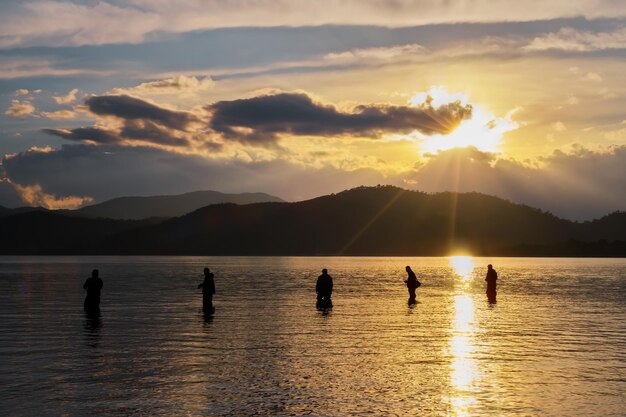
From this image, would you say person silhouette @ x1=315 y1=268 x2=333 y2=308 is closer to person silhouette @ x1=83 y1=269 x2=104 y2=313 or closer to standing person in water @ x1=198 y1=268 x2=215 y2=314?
standing person in water @ x1=198 y1=268 x2=215 y2=314

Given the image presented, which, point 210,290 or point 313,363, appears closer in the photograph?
point 313,363

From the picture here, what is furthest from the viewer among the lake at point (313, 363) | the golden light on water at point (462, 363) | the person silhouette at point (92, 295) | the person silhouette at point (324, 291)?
the person silhouette at point (324, 291)

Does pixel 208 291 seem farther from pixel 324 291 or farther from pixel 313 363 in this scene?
pixel 313 363

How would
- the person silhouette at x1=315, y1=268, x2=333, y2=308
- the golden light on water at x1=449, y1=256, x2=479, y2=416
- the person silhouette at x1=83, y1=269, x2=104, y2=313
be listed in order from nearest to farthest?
the golden light on water at x1=449, y1=256, x2=479, y2=416 → the person silhouette at x1=83, y1=269, x2=104, y2=313 → the person silhouette at x1=315, y1=268, x2=333, y2=308

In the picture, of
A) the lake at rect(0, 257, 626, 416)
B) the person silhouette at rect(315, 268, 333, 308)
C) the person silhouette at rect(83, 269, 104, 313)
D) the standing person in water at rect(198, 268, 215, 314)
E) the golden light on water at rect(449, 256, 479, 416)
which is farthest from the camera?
the person silhouette at rect(315, 268, 333, 308)

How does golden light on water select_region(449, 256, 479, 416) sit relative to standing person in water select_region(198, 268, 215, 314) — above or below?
below

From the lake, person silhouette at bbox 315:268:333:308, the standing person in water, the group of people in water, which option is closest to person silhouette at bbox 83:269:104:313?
the group of people in water

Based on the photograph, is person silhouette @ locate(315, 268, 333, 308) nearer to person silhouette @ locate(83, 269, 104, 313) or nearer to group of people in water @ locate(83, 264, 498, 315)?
group of people in water @ locate(83, 264, 498, 315)

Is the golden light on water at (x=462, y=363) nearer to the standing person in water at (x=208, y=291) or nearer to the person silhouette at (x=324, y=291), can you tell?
the person silhouette at (x=324, y=291)

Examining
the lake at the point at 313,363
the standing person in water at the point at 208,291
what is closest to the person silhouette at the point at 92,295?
the lake at the point at 313,363

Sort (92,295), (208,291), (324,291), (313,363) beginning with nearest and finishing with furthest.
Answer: (313,363) < (92,295) < (208,291) < (324,291)

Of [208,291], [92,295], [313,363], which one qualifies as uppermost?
[208,291]

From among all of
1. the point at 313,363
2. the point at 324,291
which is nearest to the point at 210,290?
the point at 324,291

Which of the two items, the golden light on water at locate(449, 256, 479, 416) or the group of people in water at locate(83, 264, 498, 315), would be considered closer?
the golden light on water at locate(449, 256, 479, 416)
